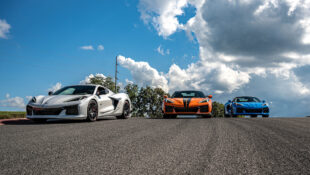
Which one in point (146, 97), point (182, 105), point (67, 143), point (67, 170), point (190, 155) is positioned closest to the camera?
point (67, 170)

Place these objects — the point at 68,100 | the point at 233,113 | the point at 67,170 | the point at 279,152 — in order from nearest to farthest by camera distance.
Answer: the point at 67,170 → the point at 279,152 → the point at 68,100 → the point at 233,113

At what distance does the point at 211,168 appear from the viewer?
254cm

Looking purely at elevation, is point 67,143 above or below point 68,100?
below

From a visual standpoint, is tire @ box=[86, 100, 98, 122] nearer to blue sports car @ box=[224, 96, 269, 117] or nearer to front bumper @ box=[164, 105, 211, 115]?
front bumper @ box=[164, 105, 211, 115]

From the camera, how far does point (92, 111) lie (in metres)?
8.41

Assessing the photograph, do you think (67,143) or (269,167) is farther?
(67,143)

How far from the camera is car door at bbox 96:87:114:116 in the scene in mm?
8913

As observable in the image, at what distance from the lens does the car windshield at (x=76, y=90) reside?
357 inches

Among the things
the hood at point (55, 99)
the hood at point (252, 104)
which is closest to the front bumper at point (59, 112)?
the hood at point (55, 99)

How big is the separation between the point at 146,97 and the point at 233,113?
2167 inches

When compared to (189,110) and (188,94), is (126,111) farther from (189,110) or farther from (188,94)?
(188,94)

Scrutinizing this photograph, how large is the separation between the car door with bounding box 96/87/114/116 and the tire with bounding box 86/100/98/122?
9.5 inches

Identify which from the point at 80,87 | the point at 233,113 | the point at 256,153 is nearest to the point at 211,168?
the point at 256,153

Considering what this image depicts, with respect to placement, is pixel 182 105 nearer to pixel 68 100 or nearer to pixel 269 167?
pixel 68 100
